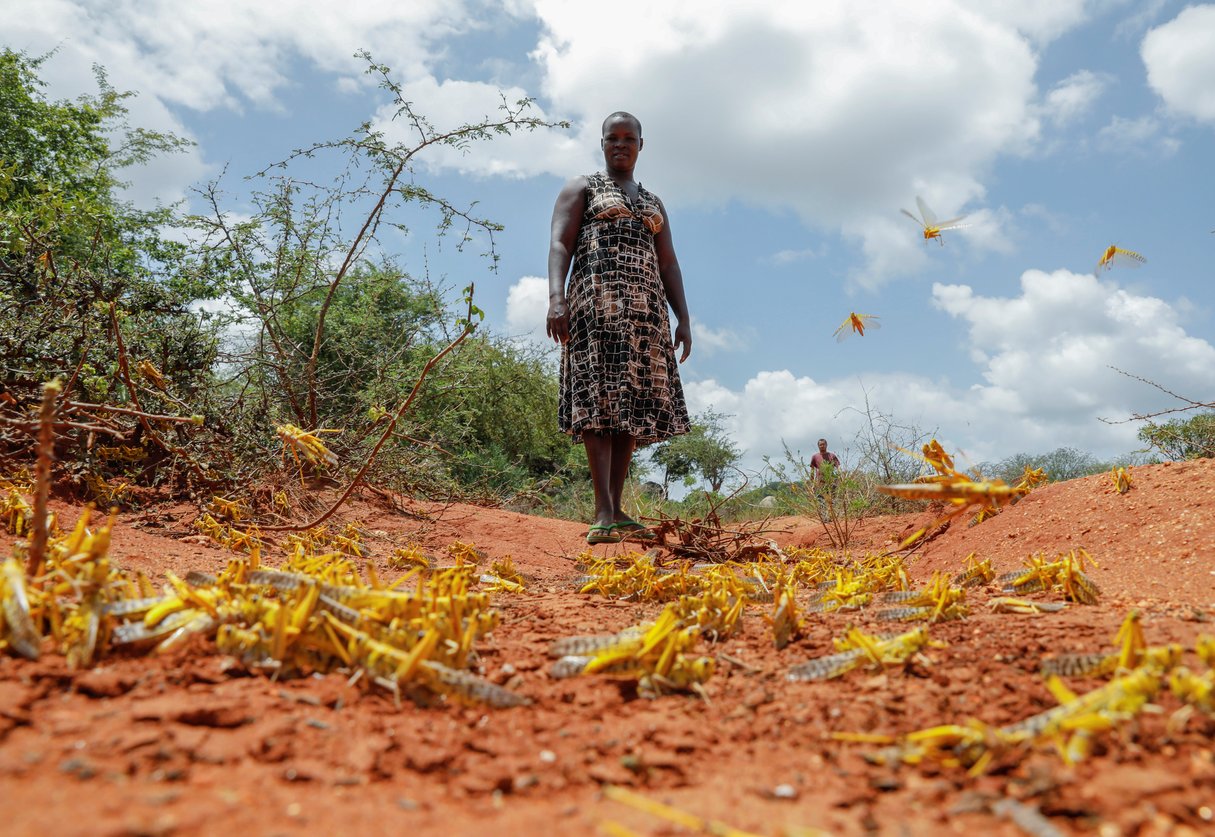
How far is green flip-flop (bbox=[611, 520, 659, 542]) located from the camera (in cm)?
381

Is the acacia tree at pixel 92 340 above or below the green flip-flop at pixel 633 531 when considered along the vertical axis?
above

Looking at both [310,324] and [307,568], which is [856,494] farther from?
[310,324]

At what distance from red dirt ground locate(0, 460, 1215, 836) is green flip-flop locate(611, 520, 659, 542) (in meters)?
2.17

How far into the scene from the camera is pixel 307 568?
1651 millimetres

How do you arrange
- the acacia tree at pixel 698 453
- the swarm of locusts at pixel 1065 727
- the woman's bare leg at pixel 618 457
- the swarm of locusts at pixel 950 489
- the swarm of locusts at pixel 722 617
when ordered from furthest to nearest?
the acacia tree at pixel 698 453
the woman's bare leg at pixel 618 457
the swarm of locusts at pixel 950 489
the swarm of locusts at pixel 722 617
the swarm of locusts at pixel 1065 727

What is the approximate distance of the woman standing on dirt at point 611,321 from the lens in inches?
163

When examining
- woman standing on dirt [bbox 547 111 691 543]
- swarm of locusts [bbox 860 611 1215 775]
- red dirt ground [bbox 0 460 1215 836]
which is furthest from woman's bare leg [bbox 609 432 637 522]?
swarm of locusts [bbox 860 611 1215 775]

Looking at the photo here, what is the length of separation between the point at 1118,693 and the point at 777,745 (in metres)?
0.44

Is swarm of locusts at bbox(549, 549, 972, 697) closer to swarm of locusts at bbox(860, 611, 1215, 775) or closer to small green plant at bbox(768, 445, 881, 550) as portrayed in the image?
swarm of locusts at bbox(860, 611, 1215, 775)

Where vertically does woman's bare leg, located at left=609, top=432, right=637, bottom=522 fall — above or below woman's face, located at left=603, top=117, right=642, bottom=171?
below

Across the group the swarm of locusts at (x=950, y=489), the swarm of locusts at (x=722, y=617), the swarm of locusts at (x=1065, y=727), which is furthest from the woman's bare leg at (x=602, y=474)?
the swarm of locusts at (x=1065, y=727)

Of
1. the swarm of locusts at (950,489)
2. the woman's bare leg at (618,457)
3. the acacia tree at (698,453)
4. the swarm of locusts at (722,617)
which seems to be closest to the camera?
the swarm of locusts at (722,617)

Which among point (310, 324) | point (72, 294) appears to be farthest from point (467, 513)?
point (310, 324)

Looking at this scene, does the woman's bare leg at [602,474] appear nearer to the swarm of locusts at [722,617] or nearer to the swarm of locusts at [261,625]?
the swarm of locusts at [722,617]
